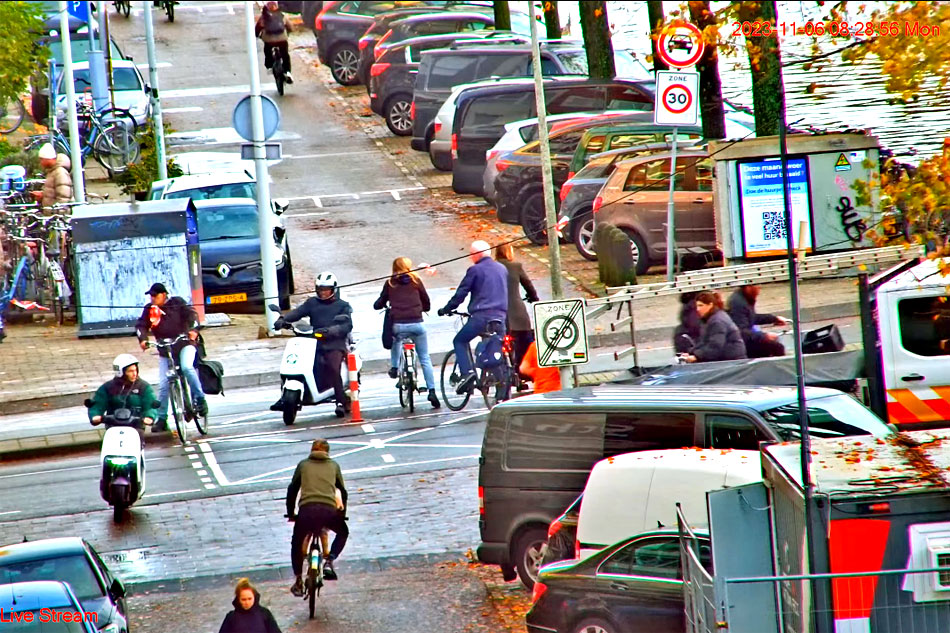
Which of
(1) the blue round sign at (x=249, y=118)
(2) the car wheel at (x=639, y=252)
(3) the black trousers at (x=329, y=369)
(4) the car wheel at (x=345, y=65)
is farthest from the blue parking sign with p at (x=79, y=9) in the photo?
(3) the black trousers at (x=329, y=369)

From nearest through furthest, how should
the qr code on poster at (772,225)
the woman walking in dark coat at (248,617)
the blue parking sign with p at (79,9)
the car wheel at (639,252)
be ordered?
the woman walking in dark coat at (248,617)
the qr code on poster at (772,225)
the car wheel at (639,252)
the blue parking sign with p at (79,9)

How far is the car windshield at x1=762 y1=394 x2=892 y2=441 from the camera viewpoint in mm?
11281

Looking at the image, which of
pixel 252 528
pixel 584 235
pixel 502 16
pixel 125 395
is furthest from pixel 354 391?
pixel 502 16

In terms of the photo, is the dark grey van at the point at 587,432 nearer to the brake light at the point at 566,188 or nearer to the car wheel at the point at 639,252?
the car wheel at the point at 639,252

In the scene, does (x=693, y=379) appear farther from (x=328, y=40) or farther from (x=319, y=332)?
(x=328, y=40)

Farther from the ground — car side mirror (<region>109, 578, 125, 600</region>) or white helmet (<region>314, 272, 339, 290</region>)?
white helmet (<region>314, 272, 339, 290</region>)

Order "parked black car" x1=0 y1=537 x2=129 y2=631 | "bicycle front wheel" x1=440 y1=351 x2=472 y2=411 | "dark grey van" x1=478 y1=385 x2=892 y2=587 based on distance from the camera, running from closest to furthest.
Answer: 1. "parked black car" x1=0 y1=537 x2=129 y2=631
2. "dark grey van" x1=478 y1=385 x2=892 y2=587
3. "bicycle front wheel" x1=440 y1=351 x2=472 y2=411

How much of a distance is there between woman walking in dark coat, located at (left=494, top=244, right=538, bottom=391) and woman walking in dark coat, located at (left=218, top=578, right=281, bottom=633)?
810cm

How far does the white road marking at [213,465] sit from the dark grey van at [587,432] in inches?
168

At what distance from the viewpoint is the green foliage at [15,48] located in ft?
102

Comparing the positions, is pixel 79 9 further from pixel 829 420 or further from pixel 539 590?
pixel 539 590

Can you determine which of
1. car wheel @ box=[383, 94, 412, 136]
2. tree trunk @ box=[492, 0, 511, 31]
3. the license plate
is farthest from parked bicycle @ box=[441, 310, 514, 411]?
tree trunk @ box=[492, 0, 511, 31]

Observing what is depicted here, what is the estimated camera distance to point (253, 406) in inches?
746

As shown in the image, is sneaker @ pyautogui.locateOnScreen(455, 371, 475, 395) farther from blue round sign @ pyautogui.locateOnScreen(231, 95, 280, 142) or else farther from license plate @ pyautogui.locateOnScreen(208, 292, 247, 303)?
license plate @ pyautogui.locateOnScreen(208, 292, 247, 303)
